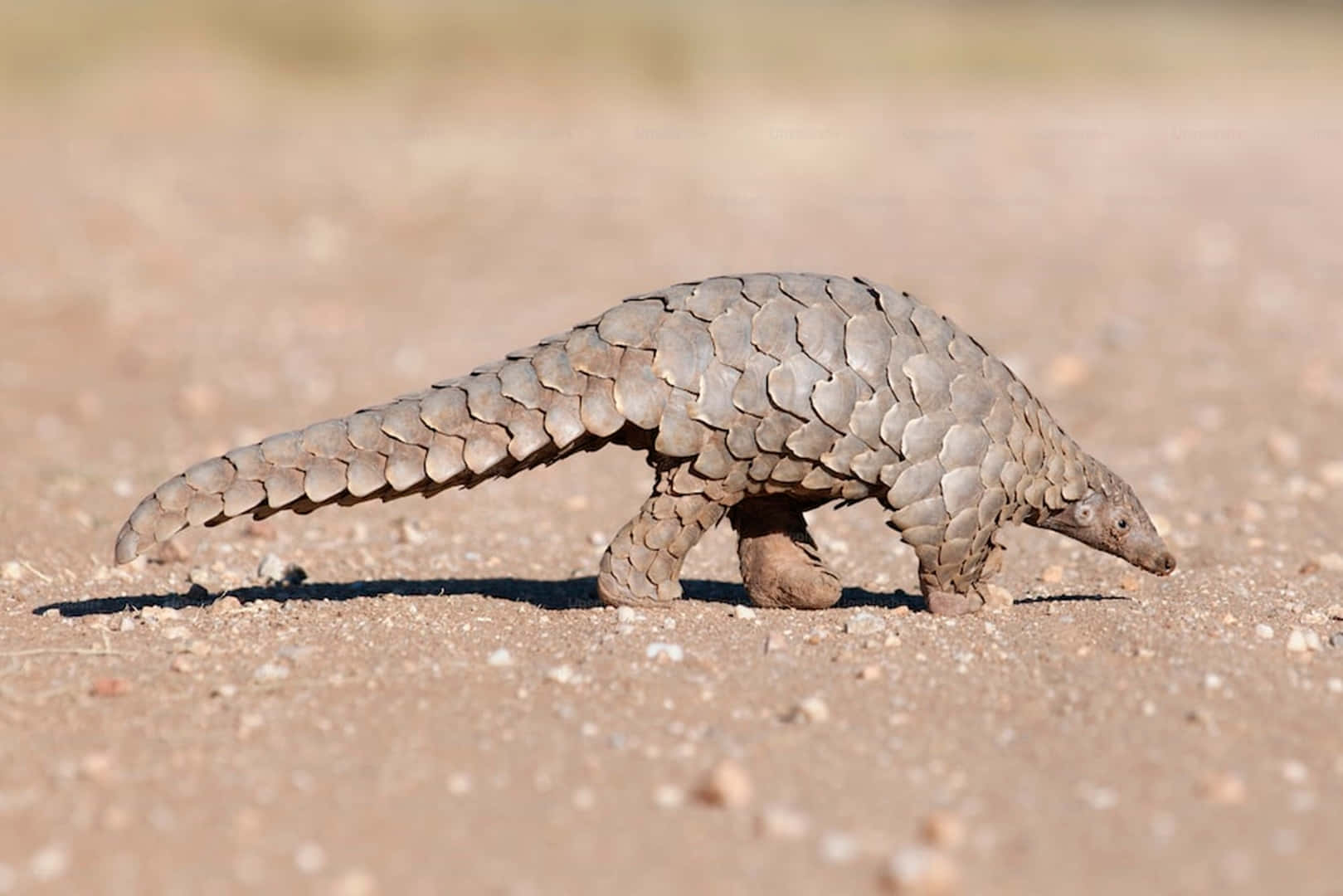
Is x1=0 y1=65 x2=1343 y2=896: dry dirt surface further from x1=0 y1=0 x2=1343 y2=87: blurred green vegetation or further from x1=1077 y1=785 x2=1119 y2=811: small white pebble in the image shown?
x1=0 y1=0 x2=1343 y2=87: blurred green vegetation

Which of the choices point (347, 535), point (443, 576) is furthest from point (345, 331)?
point (443, 576)

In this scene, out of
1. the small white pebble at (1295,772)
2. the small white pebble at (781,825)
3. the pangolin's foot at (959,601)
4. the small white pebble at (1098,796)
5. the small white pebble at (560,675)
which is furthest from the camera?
the pangolin's foot at (959,601)

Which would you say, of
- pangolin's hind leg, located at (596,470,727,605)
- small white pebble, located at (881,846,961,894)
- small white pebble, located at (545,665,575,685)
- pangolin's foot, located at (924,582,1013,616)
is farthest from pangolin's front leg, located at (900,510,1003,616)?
small white pebble, located at (881,846,961,894)

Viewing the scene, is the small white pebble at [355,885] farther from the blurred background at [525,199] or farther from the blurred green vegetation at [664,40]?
the blurred green vegetation at [664,40]

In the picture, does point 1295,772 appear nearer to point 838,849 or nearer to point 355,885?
point 838,849

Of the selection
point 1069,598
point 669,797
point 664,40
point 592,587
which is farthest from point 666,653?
point 664,40

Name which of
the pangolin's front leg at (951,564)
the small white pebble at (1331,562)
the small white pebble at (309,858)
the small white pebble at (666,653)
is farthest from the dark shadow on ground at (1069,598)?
the small white pebble at (309,858)

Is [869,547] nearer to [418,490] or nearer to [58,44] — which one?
[418,490]
